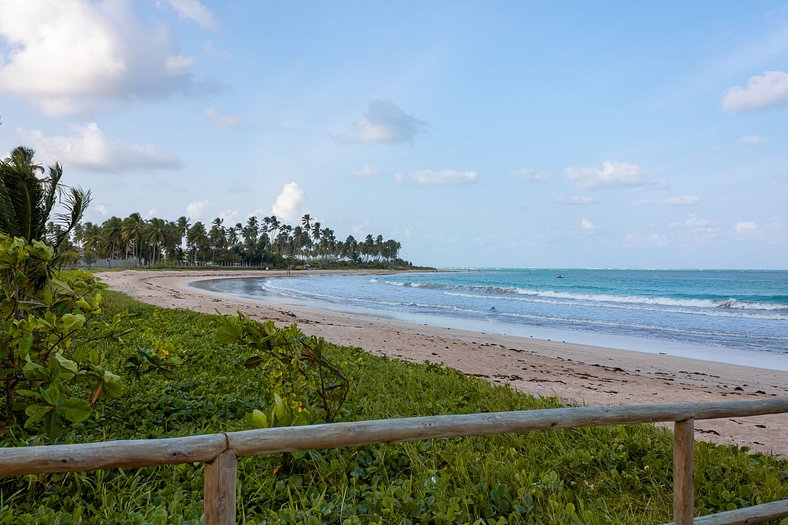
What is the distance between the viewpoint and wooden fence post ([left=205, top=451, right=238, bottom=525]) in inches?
69.1

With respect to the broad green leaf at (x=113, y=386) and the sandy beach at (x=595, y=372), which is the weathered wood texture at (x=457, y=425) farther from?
the sandy beach at (x=595, y=372)

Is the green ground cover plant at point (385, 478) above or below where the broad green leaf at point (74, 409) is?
below

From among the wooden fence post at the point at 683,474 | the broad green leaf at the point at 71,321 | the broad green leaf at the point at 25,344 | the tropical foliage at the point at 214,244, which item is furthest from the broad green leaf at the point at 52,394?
the tropical foliage at the point at 214,244

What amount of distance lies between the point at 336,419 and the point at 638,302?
107ft

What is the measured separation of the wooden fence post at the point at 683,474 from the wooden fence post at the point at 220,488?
2.14 meters

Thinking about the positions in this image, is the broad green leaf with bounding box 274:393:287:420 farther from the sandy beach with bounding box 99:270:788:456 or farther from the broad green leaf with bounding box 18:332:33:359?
the sandy beach with bounding box 99:270:788:456

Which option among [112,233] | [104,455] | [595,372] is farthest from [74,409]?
[112,233]

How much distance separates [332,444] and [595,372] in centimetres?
952

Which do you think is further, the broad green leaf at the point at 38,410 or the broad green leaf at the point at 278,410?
the broad green leaf at the point at 278,410

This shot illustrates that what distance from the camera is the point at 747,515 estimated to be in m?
2.51

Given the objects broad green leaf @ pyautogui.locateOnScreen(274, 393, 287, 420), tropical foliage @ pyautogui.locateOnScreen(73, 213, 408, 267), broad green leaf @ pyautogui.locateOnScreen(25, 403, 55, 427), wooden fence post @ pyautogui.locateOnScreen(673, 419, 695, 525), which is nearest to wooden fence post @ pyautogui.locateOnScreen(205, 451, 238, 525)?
broad green leaf @ pyautogui.locateOnScreen(274, 393, 287, 420)

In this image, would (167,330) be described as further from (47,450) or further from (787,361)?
(787,361)

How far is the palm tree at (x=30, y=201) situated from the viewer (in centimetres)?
706

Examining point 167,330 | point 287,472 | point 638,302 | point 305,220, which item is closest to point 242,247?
point 305,220
